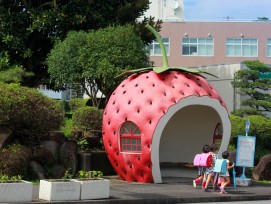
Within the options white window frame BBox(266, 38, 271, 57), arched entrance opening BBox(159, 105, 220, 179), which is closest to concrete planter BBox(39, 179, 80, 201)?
arched entrance opening BBox(159, 105, 220, 179)

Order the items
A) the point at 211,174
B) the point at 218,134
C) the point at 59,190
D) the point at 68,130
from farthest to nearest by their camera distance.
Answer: the point at 68,130 → the point at 218,134 → the point at 211,174 → the point at 59,190

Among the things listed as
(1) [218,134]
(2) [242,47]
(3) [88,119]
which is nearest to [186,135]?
(1) [218,134]

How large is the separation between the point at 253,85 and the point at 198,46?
79.2 feet

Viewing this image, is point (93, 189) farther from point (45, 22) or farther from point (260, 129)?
point (260, 129)

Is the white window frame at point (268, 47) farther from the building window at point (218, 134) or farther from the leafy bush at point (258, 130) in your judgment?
the building window at point (218, 134)

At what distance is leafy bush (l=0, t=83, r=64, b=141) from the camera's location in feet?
59.6

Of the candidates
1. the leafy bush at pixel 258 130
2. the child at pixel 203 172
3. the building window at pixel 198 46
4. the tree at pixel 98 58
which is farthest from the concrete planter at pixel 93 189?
the building window at pixel 198 46

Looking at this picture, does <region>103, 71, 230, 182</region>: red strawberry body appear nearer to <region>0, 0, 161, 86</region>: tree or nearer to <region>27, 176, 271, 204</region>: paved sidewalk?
<region>27, 176, 271, 204</region>: paved sidewalk

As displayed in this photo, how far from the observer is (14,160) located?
17812 mm

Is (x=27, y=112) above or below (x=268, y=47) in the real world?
below

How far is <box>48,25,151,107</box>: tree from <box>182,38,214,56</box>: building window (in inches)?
1232

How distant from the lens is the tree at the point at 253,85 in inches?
1297

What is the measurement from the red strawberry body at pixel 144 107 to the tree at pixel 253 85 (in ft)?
46.7

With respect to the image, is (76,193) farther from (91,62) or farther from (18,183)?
(91,62)
